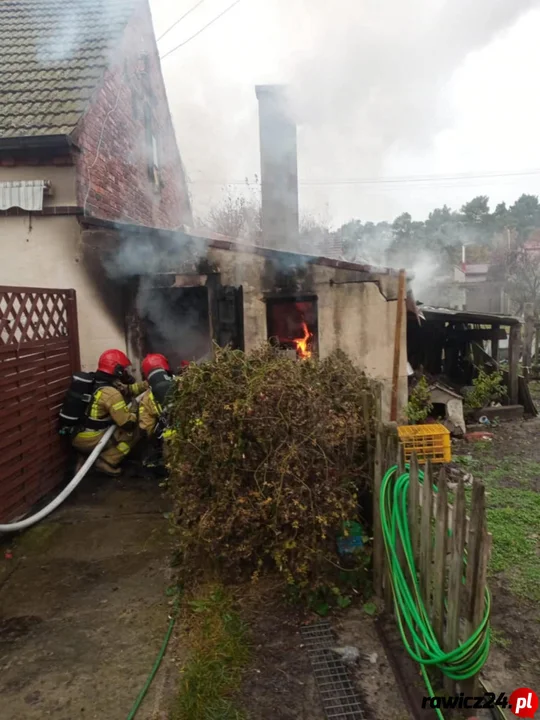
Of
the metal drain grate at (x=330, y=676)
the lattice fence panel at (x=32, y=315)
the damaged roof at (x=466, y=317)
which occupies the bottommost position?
the metal drain grate at (x=330, y=676)

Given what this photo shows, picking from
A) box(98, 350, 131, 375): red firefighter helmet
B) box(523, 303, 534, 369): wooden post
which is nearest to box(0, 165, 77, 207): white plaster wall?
box(98, 350, 131, 375): red firefighter helmet

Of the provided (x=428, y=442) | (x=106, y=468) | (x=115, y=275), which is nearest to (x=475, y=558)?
(x=428, y=442)

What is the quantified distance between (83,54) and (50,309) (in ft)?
16.6

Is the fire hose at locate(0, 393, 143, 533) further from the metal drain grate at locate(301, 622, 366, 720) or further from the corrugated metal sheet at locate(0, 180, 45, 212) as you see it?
the corrugated metal sheet at locate(0, 180, 45, 212)

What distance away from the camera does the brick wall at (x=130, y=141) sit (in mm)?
7484

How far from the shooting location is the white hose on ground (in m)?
4.51

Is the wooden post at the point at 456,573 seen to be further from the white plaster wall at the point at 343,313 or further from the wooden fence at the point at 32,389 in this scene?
the white plaster wall at the point at 343,313

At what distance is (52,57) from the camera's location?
817cm

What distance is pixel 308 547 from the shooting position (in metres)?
3.20

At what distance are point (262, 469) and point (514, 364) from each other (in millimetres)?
8797

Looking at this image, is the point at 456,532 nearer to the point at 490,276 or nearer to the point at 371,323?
the point at 371,323

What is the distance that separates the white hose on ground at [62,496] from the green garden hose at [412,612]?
3408 mm

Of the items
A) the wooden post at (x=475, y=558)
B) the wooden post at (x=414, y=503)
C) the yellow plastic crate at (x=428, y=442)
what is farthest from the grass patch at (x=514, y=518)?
the wooden post at (x=475, y=558)

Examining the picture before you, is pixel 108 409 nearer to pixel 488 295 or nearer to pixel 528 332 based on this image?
pixel 528 332
